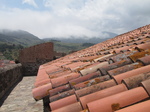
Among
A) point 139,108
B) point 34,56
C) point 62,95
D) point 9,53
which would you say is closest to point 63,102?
point 62,95

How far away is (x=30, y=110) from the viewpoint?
5312 millimetres

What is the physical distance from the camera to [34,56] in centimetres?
1362

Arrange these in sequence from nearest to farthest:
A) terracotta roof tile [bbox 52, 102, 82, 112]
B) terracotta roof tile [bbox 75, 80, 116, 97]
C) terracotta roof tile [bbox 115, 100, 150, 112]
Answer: terracotta roof tile [bbox 115, 100, 150, 112] → terracotta roof tile [bbox 52, 102, 82, 112] → terracotta roof tile [bbox 75, 80, 116, 97]

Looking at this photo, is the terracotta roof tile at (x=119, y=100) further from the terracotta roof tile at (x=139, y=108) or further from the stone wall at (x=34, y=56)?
the stone wall at (x=34, y=56)

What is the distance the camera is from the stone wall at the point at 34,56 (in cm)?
1348

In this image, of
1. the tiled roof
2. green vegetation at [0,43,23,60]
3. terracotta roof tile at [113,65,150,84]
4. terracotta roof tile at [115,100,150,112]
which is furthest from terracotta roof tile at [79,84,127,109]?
green vegetation at [0,43,23,60]

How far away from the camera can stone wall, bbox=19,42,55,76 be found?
13.5 m

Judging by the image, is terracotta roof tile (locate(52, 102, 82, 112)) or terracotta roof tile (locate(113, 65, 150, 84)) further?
terracotta roof tile (locate(113, 65, 150, 84))

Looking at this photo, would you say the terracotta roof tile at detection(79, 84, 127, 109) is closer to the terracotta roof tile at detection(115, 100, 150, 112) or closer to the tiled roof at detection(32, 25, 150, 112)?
the tiled roof at detection(32, 25, 150, 112)

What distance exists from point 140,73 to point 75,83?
796 millimetres

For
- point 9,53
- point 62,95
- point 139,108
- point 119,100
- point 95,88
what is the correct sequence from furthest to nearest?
point 9,53 → point 62,95 → point 95,88 → point 119,100 → point 139,108

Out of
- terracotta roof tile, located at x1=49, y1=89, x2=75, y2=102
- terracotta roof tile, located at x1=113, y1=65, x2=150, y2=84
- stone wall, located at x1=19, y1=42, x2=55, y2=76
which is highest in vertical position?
stone wall, located at x1=19, y1=42, x2=55, y2=76

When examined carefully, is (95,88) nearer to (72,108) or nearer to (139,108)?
(72,108)

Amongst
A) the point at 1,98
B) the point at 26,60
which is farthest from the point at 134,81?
the point at 26,60
